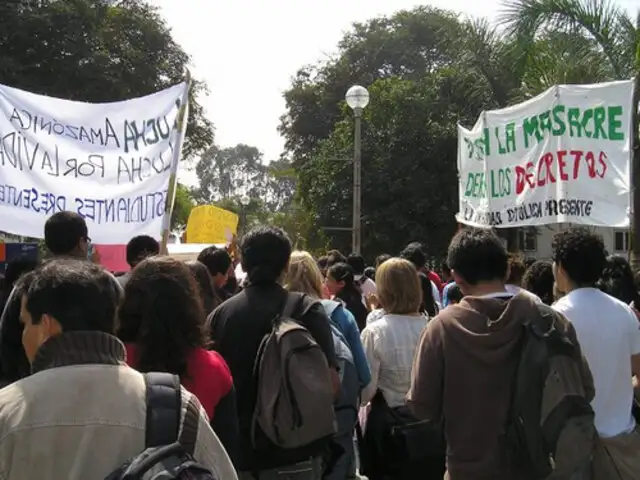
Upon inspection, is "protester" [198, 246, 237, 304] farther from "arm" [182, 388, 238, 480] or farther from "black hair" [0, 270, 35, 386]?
"arm" [182, 388, 238, 480]

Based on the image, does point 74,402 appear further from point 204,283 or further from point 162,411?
point 204,283

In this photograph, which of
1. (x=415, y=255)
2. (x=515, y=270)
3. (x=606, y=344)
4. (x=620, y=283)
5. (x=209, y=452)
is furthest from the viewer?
(x=415, y=255)

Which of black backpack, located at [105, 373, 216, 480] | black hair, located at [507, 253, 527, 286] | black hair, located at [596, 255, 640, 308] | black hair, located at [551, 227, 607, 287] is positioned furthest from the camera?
black hair, located at [507, 253, 527, 286]

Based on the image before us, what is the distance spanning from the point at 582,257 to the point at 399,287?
119 cm

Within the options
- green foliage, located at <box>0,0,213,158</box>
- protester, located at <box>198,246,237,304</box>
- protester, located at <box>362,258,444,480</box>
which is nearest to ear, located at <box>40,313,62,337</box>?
protester, located at <box>362,258,444,480</box>

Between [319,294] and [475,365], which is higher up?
[319,294]

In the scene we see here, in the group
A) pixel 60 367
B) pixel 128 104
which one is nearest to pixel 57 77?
pixel 128 104

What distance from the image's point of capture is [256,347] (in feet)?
11.9

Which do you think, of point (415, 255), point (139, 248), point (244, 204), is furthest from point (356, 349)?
point (244, 204)

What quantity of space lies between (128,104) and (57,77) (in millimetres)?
18309

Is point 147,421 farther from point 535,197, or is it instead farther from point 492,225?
point 492,225

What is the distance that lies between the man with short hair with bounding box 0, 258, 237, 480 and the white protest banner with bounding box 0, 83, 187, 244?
409cm

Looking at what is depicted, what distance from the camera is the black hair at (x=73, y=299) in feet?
7.04

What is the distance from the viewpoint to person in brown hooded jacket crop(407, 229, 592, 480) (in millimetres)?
3186
